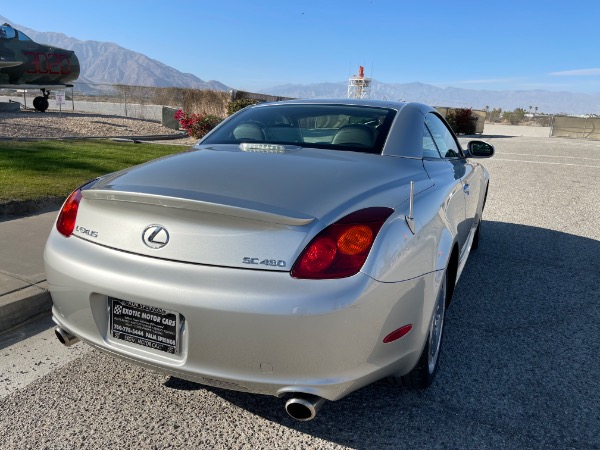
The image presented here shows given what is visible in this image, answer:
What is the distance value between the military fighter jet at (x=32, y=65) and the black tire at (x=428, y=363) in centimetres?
2097

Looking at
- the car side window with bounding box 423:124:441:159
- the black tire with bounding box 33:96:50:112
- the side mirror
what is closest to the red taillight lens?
the car side window with bounding box 423:124:441:159

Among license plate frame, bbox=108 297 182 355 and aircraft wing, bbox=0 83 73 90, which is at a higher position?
aircraft wing, bbox=0 83 73 90

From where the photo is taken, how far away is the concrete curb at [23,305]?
3.13 m

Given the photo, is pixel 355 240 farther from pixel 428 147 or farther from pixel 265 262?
pixel 428 147

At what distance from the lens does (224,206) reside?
1.97 metres

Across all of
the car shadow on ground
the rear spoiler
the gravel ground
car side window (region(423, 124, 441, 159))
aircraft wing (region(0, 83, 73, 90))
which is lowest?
the car shadow on ground

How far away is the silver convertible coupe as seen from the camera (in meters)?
1.88

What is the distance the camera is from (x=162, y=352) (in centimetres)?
208

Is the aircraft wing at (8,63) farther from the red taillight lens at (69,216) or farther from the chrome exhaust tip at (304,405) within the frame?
the chrome exhaust tip at (304,405)

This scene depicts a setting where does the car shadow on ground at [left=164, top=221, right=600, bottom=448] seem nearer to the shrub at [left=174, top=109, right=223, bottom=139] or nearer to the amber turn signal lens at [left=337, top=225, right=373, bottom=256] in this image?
the amber turn signal lens at [left=337, top=225, right=373, bottom=256]

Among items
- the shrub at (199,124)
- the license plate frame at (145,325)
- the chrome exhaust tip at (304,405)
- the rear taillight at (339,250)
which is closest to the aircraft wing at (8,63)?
the shrub at (199,124)

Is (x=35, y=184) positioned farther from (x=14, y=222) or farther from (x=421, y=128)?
(x=421, y=128)

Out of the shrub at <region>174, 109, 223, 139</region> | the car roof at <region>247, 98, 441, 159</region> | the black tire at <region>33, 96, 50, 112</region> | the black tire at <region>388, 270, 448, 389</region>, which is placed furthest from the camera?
the black tire at <region>33, 96, 50, 112</region>

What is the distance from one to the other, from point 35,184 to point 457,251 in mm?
5399
